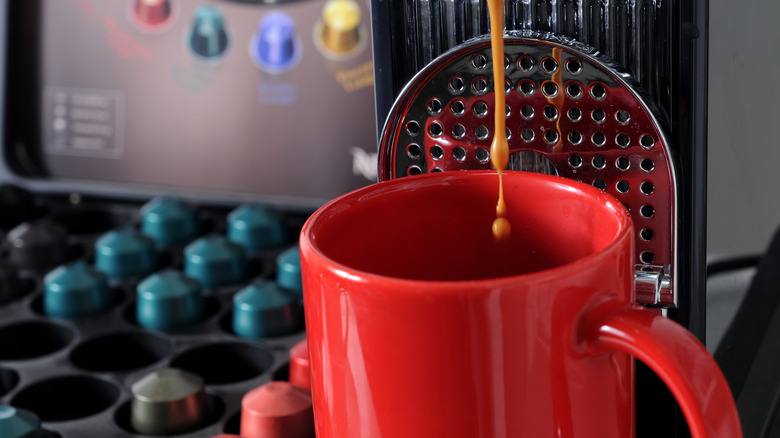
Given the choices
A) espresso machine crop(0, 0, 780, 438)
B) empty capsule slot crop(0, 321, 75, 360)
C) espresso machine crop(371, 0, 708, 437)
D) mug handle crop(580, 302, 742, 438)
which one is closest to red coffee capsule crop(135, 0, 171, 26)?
espresso machine crop(0, 0, 780, 438)

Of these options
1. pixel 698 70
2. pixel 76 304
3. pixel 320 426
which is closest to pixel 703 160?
pixel 698 70

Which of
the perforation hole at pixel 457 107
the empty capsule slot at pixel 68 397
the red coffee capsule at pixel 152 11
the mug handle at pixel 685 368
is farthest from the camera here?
the red coffee capsule at pixel 152 11

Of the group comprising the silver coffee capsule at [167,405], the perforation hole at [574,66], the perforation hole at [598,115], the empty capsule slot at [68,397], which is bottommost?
the empty capsule slot at [68,397]

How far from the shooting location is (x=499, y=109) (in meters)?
0.29

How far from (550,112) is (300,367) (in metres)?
0.17

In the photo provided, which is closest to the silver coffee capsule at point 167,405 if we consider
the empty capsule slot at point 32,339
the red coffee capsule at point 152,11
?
the empty capsule slot at point 32,339

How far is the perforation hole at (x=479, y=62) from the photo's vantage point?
0.32 meters

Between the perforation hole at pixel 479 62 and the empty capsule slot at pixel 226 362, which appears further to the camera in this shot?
the empty capsule slot at pixel 226 362

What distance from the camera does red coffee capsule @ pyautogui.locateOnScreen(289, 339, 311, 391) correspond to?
40 centimetres

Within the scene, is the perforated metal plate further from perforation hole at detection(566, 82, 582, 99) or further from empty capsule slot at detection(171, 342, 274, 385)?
empty capsule slot at detection(171, 342, 274, 385)

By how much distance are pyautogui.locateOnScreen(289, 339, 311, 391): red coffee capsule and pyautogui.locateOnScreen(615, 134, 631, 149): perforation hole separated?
0.17 m

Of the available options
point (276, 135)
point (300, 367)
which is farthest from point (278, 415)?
point (276, 135)

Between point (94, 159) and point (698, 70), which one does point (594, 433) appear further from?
point (94, 159)

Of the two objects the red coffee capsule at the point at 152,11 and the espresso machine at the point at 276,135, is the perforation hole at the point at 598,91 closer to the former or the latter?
the espresso machine at the point at 276,135
